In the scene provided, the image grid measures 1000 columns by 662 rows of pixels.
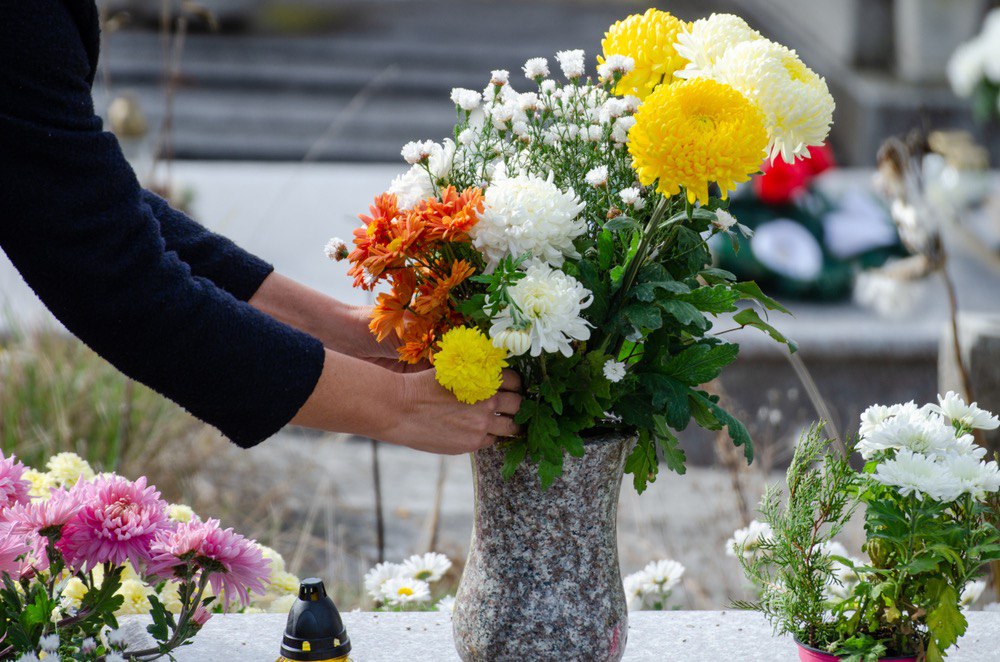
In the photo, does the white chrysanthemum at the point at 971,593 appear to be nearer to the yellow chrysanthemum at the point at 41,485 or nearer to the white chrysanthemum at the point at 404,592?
the white chrysanthemum at the point at 404,592

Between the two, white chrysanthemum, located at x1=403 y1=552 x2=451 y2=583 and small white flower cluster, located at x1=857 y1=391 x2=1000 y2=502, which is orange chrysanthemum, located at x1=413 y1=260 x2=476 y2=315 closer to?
small white flower cluster, located at x1=857 y1=391 x2=1000 y2=502

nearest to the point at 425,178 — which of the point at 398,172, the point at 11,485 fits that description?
the point at 11,485

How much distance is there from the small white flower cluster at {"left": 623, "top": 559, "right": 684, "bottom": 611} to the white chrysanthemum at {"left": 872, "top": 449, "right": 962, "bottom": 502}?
0.63m

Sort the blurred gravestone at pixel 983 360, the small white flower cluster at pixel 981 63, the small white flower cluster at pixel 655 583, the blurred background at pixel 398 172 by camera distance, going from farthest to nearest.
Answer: the small white flower cluster at pixel 981 63 → the blurred background at pixel 398 172 → the blurred gravestone at pixel 983 360 → the small white flower cluster at pixel 655 583

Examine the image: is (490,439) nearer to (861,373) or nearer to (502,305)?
(502,305)

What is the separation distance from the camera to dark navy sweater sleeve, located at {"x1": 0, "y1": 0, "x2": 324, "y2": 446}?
0.98 m

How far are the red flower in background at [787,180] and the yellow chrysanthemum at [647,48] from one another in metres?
2.85

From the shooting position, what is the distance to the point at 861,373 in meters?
3.43

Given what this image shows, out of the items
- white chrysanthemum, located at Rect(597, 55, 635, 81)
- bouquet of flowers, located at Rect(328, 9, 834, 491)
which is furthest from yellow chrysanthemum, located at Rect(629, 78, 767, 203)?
white chrysanthemum, located at Rect(597, 55, 635, 81)

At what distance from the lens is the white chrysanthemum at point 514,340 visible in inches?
39.2

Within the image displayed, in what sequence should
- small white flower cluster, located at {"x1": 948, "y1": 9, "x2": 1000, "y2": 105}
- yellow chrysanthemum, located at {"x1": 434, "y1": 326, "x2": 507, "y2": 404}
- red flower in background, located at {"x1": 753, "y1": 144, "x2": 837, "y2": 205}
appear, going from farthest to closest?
small white flower cluster, located at {"x1": 948, "y1": 9, "x2": 1000, "y2": 105}, red flower in background, located at {"x1": 753, "y1": 144, "x2": 837, "y2": 205}, yellow chrysanthemum, located at {"x1": 434, "y1": 326, "x2": 507, "y2": 404}

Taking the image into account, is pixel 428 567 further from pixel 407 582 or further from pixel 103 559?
pixel 103 559

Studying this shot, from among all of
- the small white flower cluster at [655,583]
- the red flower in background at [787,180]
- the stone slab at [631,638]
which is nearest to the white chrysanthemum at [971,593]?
the stone slab at [631,638]

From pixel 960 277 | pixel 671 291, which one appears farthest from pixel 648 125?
pixel 960 277
